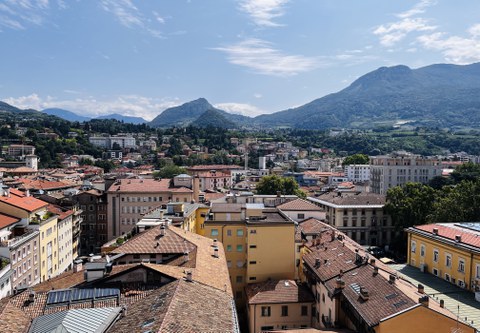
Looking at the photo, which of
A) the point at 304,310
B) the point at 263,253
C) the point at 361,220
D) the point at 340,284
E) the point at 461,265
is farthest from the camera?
the point at 361,220

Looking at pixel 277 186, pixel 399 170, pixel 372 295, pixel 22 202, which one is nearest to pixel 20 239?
pixel 22 202

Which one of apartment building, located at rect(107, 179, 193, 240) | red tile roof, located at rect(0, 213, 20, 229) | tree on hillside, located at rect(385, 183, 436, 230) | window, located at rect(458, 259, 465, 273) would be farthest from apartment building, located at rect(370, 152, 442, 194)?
red tile roof, located at rect(0, 213, 20, 229)

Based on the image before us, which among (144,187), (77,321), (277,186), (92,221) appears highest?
(77,321)

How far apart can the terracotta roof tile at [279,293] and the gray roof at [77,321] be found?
16.4m

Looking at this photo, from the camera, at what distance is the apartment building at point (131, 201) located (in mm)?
69000

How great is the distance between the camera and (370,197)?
71438mm

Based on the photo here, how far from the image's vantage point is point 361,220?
67.8 metres

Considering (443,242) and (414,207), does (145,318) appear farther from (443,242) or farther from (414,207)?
(414,207)

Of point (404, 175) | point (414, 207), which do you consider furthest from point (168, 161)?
point (414, 207)

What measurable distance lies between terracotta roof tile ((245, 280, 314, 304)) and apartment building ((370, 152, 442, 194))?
9731 cm

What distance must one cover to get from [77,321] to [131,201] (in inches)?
2120

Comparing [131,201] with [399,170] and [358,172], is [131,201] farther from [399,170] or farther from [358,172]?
[358,172]

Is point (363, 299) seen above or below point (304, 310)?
above

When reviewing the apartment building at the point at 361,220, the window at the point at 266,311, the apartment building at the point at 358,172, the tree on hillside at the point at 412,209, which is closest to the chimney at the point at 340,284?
the window at the point at 266,311
